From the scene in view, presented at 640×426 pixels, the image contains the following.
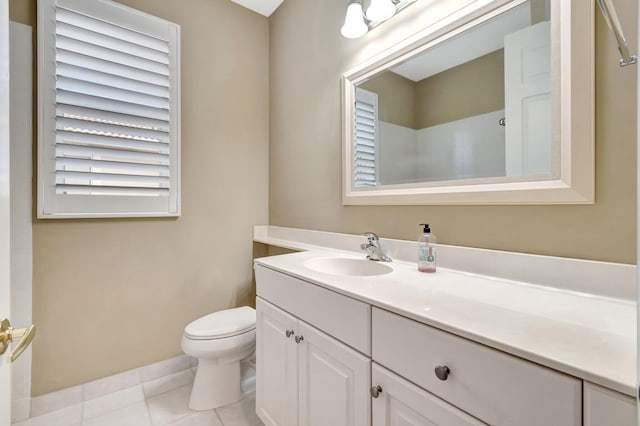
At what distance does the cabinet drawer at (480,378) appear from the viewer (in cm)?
48

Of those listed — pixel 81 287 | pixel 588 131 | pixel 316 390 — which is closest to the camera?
pixel 588 131

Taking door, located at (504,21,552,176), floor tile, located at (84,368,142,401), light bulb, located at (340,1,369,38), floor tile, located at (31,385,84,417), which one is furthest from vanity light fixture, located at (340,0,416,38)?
floor tile, located at (31,385,84,417)

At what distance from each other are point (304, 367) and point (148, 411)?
1111mm

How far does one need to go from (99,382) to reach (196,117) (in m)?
1.72

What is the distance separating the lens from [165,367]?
1.80m

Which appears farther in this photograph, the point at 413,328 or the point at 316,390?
the point at 316,390

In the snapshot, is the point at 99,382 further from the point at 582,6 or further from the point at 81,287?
the point at 582,6

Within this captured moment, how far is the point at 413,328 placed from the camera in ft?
2.29

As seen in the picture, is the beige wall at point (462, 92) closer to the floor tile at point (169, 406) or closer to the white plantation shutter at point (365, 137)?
the white plantation shutter at point (365, 137)

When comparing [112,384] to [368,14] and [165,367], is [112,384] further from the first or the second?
[368,14]

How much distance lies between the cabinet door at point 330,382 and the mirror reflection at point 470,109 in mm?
790

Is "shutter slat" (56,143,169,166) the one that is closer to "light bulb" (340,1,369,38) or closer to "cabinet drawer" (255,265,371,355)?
"cabinet drawer" (255,265,371,355)

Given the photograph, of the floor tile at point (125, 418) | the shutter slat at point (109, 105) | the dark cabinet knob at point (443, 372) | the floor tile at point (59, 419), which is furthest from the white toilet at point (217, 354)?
the shutter slat at point (109, 105)

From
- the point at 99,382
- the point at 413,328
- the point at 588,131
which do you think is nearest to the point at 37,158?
the point at 99,382
